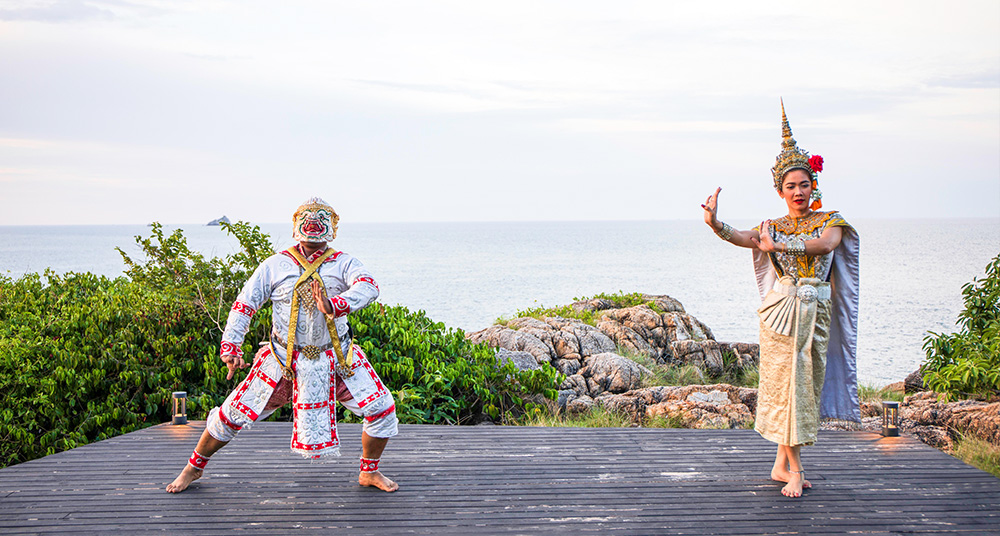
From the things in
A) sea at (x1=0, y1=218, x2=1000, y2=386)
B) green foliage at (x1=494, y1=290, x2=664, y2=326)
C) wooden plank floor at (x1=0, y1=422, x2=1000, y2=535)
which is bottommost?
sea at (x1=0, y1=218, x2=1000, y2=386)

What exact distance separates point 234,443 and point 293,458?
64cm

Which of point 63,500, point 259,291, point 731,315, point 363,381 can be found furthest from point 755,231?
point 731,315

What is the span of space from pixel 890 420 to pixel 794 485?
1705mm

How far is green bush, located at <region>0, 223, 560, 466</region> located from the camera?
22.8 feet

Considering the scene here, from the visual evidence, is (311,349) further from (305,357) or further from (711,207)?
(711,207)

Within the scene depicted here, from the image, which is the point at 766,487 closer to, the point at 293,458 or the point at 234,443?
the point at 293,458

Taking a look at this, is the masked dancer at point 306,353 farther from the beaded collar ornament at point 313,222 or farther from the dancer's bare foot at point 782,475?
the dancer's bare foot at point 782,475

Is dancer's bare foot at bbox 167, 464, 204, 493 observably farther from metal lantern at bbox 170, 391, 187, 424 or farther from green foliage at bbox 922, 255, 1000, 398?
green foliage at bbox 922, 255, 1000, 398

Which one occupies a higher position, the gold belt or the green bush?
the gold belt

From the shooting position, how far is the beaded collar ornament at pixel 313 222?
4133 millimetres

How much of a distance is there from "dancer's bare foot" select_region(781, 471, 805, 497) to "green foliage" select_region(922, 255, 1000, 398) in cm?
381

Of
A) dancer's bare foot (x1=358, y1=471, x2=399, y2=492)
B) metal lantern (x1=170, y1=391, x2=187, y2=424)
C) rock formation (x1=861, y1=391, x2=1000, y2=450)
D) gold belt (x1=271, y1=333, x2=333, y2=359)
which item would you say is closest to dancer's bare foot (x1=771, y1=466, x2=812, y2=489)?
rock formation (x1=861, y1=391, x2=1000, y2=450)

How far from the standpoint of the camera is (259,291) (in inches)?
163

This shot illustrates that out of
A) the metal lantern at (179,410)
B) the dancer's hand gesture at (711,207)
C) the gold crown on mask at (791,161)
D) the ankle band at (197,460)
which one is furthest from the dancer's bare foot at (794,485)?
the metal lantern at (179,410)
